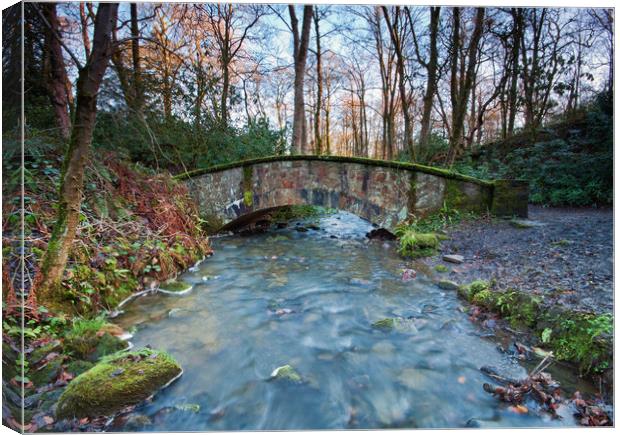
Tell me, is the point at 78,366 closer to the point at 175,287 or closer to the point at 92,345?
the point at 92,345

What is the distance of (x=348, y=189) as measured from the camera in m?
5.76

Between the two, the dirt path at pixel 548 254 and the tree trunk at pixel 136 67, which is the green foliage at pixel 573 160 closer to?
the dirt path at pixel 548 254

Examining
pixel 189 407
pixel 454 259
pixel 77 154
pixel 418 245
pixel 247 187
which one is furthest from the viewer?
pixel 247 187

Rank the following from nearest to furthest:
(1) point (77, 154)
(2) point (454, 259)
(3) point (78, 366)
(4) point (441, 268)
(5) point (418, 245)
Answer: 1. (3) point (78, 366)
2. (1) point (77, 154)
3. (4) point (441, 268)
4. (2) point (454, 259)
5. (5) point (418, 245)

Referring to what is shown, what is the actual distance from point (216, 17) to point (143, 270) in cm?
258

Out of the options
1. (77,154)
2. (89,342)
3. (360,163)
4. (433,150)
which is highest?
(433,150)

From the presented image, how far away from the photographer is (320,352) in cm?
226

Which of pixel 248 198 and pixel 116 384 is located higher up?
pixel 248 198

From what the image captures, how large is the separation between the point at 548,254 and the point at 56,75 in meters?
4.40

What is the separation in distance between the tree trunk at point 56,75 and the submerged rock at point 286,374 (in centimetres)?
231

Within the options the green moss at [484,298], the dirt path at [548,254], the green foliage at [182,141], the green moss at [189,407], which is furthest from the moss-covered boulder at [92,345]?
the dirt path at [548,254]

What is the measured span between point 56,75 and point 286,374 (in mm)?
2579

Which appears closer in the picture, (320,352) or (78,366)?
(78,366)

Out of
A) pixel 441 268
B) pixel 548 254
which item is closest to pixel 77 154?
pixel 441 268
